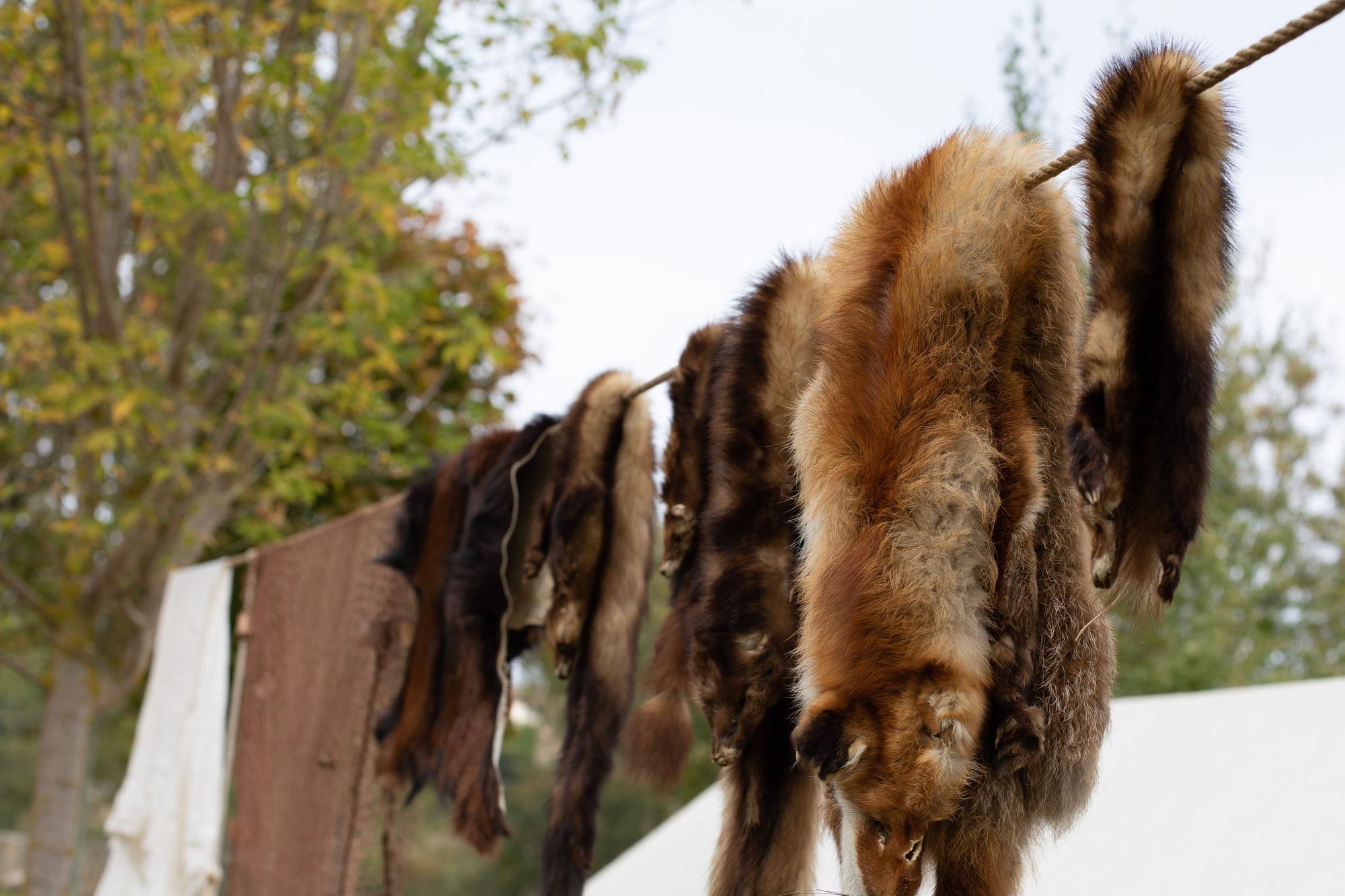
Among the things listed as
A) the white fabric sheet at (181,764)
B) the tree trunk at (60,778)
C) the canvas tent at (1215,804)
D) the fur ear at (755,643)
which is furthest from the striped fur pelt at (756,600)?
the tree trunk at (60,778)

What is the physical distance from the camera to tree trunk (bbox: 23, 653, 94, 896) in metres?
5.46

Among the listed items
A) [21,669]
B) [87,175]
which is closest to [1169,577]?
A: [87,175]

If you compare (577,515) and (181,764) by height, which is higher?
(577,515)

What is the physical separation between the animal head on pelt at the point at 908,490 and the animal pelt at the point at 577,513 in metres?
0.75

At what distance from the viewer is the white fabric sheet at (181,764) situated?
3562 mm

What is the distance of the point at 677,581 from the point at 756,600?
27 cm

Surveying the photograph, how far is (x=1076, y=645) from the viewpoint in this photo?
123cm

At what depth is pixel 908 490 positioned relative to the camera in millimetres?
1202

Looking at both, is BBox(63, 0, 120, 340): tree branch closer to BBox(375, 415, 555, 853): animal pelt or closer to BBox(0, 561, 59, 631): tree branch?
BBox(0, 561, 59, 631): tree branch

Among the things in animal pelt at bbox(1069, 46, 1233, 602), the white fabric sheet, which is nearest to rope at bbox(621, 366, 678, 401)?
animal pelt at bbox(1069, 46, 1233, 602)

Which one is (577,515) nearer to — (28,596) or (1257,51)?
(1257,51)

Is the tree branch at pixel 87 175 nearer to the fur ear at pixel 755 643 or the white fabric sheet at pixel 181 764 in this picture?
the white fabric sheet at pixel 181 764

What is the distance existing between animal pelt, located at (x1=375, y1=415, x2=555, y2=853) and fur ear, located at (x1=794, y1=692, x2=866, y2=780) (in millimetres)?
1247

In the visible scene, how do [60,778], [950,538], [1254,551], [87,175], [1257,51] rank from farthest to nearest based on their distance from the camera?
[1254,551] < [60,778] < [87,175] < [950,538] < [1257,51]
